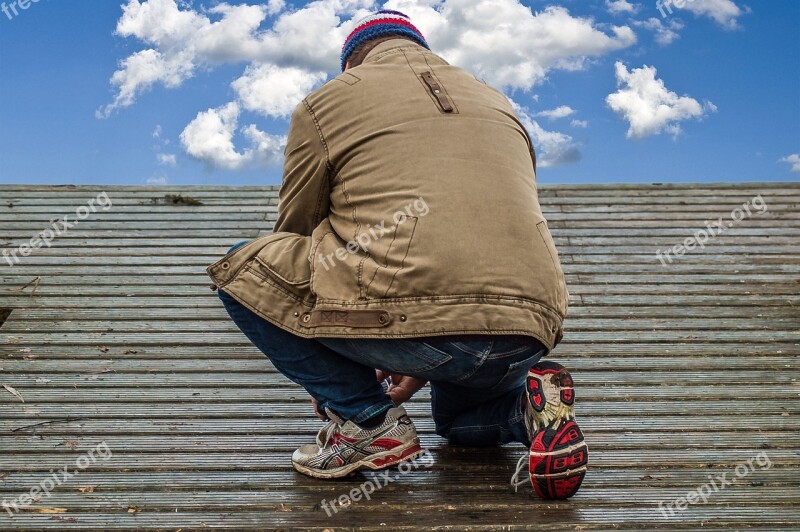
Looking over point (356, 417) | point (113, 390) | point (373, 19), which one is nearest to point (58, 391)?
point (113, 390)

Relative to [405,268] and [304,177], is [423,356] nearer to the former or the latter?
[405,268]

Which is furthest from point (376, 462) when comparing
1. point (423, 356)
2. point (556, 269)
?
point (556, 269)

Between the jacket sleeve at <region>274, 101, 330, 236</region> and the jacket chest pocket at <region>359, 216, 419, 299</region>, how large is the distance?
11.3 inches

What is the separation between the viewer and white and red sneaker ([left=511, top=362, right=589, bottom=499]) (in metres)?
2.26

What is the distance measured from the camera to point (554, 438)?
7.39 feet

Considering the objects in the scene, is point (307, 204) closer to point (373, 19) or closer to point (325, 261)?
point (325, 261)

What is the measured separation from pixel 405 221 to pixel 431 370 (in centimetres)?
39

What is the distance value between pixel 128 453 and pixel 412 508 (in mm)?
975

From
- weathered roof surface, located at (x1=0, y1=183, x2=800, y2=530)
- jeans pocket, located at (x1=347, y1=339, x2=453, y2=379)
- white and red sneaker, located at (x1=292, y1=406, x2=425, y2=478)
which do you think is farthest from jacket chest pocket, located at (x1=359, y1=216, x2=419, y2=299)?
weathered roof surface, located at (x1=0, y1=183, x2=800, y2=530)

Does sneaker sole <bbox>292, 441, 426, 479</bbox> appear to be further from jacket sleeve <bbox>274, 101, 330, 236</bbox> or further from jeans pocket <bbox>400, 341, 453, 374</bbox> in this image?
jacket sleeve <bbox>274, 101, 330, 236</bbox>

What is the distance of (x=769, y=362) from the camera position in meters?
3.46

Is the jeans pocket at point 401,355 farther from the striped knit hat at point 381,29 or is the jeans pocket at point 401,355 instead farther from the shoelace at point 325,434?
the striped knit hat at point 381,29

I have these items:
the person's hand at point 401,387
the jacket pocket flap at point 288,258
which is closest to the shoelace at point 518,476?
the person's hand at point 401,387

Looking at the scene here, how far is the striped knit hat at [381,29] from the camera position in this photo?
255 centimetres
